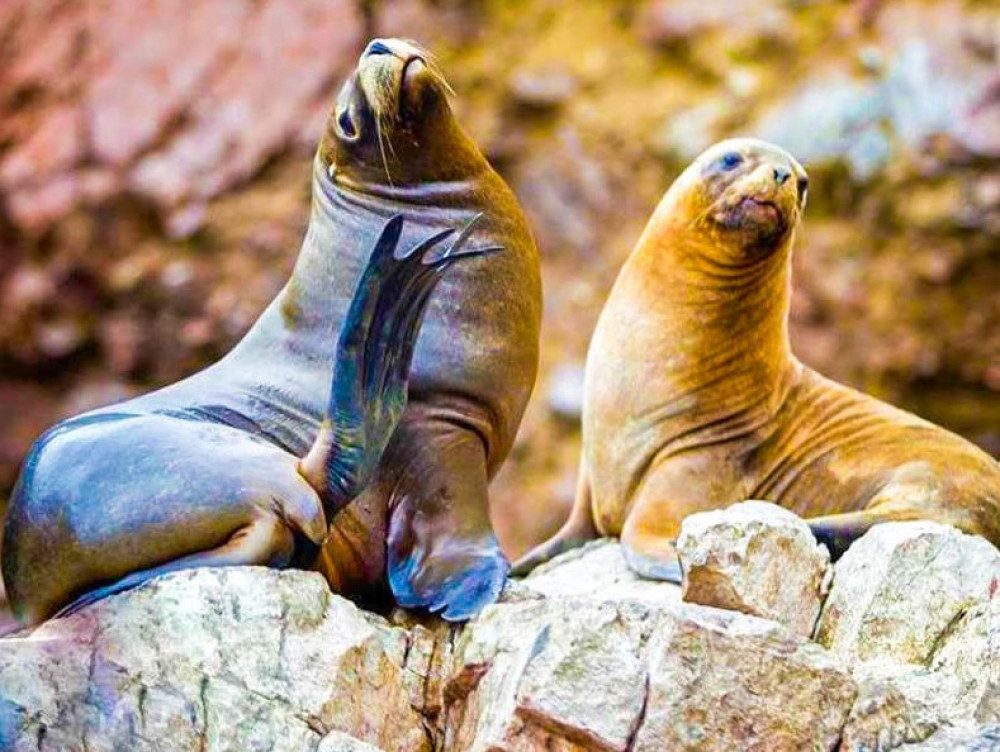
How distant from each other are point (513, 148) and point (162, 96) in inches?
104

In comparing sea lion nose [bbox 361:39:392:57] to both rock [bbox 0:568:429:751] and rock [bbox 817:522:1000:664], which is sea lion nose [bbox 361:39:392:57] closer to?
rock [bbox 0:568:429:751]

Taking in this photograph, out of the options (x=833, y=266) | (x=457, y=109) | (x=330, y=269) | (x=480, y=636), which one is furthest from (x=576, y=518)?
(x=457, y=109)

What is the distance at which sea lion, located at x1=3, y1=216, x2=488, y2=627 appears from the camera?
5469 mm

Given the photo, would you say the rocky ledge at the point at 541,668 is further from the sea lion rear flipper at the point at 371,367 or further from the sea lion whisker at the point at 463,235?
the sea lion whisker at the point at 463,235

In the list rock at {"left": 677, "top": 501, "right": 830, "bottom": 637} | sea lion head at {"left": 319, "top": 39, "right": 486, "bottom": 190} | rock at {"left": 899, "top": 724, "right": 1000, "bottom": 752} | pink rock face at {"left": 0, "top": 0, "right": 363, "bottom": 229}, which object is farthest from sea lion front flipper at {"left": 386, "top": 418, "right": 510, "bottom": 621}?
pink rock face at {"left": 0, "top": 0, "right": 363, "bottom": 229}

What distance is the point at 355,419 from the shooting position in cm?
555

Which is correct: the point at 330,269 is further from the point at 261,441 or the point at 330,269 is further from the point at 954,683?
the point at 954,683

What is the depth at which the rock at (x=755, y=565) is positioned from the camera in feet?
18.0

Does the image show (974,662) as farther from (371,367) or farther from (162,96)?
(162,96)

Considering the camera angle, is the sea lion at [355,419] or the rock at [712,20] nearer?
the sea lion at [355,419]

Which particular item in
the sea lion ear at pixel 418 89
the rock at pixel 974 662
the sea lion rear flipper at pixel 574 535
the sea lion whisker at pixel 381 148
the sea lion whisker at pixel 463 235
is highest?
the sea lion ear at pixel 418 89

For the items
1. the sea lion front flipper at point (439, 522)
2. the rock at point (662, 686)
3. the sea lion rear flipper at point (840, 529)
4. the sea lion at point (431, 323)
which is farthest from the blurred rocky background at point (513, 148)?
the rock at point (662, 686)

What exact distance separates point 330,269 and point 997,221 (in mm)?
8872

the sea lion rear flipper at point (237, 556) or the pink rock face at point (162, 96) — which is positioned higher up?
the sea lion rear flipper at point (237, 556)
